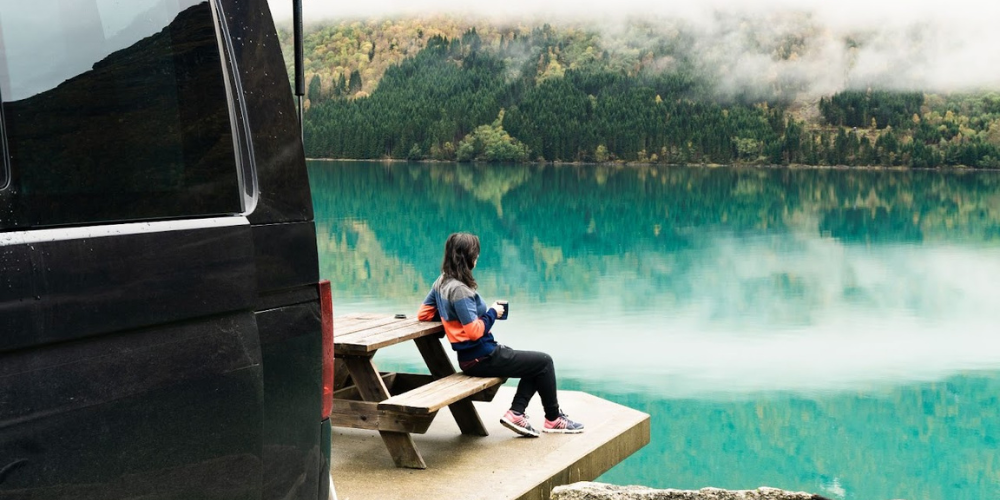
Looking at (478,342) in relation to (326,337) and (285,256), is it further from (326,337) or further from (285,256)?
(285,256)

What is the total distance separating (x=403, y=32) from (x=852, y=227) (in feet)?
270

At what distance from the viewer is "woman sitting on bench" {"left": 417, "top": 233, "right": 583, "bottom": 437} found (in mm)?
6113

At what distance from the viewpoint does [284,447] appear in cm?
267

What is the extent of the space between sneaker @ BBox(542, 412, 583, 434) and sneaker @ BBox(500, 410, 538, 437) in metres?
0.11

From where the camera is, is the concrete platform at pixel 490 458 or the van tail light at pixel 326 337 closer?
the van tail light at pixel 326 337

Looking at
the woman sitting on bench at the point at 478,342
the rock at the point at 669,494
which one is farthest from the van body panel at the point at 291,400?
the woman sitting on bench at the point at 478,342

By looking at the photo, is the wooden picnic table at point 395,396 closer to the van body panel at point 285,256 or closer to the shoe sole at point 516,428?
the shoe sole at point 516,428

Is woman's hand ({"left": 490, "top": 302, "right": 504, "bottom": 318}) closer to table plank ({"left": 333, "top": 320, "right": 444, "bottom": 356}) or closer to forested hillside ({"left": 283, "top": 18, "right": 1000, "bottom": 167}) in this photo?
table plank ({"left": 333, "top": 320, "right": 444, "bottom": 356})

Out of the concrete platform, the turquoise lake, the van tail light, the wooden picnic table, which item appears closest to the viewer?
the van tail light

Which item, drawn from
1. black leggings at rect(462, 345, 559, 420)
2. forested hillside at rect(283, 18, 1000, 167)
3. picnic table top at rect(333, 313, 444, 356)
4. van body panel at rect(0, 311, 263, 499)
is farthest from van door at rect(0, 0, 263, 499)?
forested hillside at rect(283, 18, 1000, 167)

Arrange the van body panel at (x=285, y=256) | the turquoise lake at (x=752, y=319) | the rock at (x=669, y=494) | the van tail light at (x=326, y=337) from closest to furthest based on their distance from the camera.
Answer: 1. the van body panel at (x=285, y=256)
2. the van tail light at (x=326, y=337)
3. the rock at (x=669, y=494)
4. the turquoise lake at (x=752, y=319)

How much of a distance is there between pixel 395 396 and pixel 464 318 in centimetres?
54

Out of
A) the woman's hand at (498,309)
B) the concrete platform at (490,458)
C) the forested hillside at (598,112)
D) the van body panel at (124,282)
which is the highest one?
the forested hillside at (598,112)

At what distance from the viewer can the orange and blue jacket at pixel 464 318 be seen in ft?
20.1
